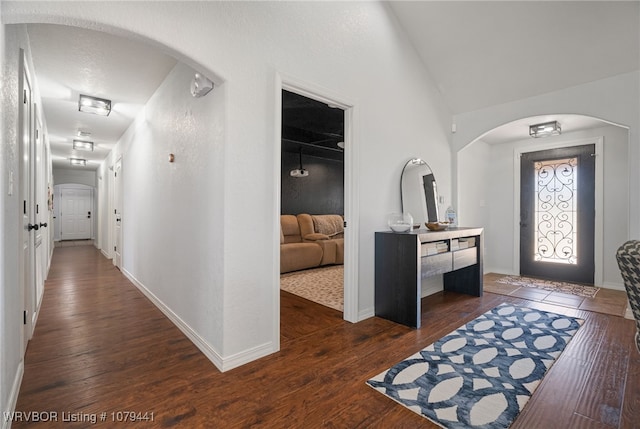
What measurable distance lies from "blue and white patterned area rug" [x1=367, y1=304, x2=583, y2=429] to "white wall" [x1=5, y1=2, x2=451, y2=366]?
90cm

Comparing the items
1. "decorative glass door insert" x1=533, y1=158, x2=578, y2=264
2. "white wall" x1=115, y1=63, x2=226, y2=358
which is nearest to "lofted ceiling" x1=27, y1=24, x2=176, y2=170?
"white wall" x1=115, y1=63, x2=226, y2=358

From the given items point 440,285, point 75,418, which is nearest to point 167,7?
point 75,418

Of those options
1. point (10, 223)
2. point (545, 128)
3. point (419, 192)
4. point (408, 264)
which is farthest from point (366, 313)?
point (545, 128)

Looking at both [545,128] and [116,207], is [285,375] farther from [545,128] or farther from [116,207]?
[116,207]

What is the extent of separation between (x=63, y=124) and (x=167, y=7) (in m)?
4.21

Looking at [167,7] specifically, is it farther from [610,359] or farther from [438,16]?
[610,359]

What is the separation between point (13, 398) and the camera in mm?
1619

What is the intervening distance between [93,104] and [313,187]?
406cm

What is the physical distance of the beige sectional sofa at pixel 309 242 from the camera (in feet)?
16.9

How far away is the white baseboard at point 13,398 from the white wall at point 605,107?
4.81 m

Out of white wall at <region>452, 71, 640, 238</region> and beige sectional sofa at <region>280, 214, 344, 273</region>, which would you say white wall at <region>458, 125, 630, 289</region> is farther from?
beige sectional sofa at <region>280, 214, 344, 273</region>

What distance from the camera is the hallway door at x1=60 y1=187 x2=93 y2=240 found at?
33.9ft

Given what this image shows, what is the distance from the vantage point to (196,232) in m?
2.44

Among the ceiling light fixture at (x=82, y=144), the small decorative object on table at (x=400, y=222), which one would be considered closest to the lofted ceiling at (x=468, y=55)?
the ceiling light fixture at (x=82, y=144)
